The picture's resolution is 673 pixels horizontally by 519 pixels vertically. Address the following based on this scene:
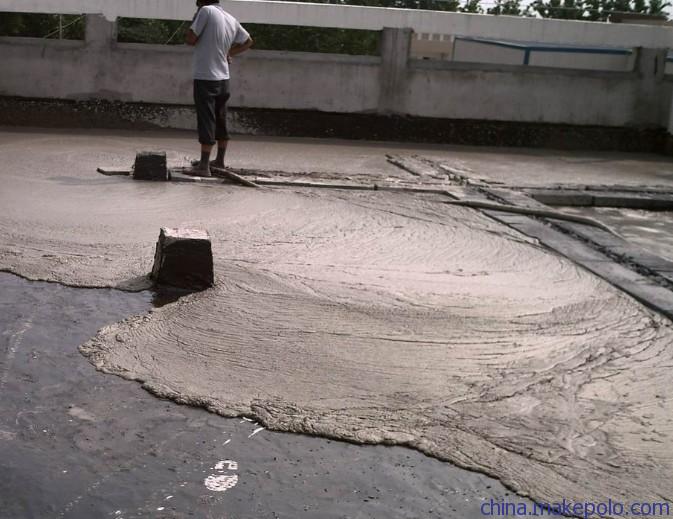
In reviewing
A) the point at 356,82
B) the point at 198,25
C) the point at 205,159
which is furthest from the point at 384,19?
the point at 205,159

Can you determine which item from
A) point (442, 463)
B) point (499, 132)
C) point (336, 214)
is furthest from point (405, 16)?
point (442, 463)

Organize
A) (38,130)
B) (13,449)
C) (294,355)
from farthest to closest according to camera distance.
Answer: (38,130) → (294,355) → (13,449)

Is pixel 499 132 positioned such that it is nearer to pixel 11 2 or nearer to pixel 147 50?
pixel 147 50

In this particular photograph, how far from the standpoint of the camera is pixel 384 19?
11367mm

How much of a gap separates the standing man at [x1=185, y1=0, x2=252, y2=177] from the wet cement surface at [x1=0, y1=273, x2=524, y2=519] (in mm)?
4461

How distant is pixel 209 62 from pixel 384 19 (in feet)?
14.3

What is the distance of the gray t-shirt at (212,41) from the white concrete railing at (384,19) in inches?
134

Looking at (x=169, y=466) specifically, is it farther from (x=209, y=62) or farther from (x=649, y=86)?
(x=649, y=86)

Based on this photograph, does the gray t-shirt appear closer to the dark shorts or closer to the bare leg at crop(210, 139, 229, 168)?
the dark shorts

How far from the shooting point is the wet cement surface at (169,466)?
8.54 ft

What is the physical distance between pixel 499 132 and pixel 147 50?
473 cm

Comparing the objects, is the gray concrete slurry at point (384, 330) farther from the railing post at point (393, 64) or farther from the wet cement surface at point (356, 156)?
the railing post at point (393, 64)

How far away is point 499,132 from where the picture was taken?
11773 millimetres

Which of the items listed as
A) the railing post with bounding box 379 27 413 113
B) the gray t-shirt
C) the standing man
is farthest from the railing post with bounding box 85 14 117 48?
the gray t-shirt
